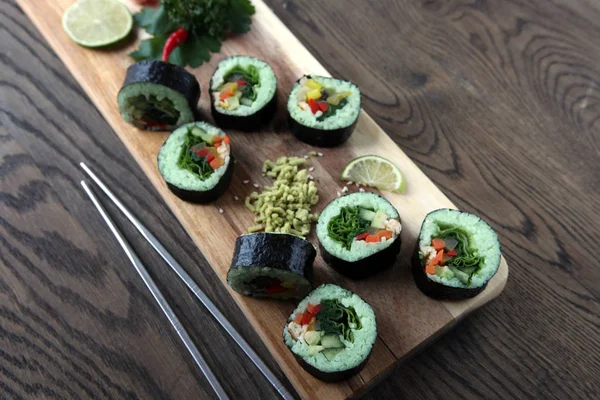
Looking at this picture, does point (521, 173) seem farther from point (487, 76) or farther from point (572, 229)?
point (487, 76)

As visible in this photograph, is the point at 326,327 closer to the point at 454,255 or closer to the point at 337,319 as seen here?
the point at 337,319

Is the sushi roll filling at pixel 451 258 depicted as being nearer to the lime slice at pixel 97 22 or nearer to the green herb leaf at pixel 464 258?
the green herb leaf at pixel 464 258

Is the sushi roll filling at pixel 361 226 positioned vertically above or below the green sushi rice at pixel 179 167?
below

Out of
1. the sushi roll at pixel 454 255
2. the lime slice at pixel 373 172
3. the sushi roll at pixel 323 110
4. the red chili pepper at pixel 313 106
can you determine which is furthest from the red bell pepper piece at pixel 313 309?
the red chili pepper at pixel 313 106

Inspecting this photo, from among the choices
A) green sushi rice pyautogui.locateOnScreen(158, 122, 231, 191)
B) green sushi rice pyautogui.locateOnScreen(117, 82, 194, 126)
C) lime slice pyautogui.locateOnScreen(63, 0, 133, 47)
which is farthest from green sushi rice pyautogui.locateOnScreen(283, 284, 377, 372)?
lime slice pyautogui.locateOnScreen(63, 0, 133, 47)

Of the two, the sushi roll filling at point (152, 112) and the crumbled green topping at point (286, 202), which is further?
the sushi roll filling at point (152, 112)

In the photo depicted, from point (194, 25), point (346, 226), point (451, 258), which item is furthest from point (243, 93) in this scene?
point (451, 258)
